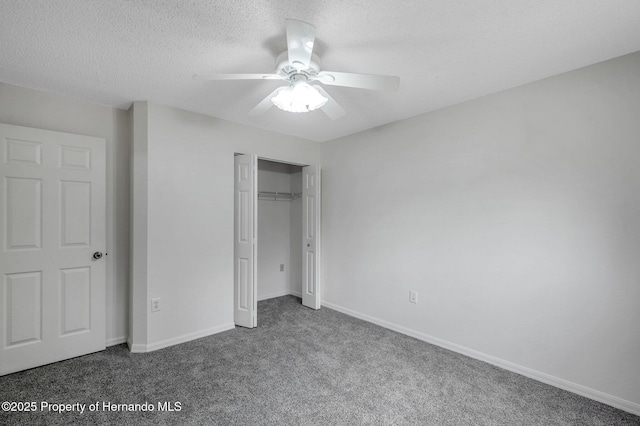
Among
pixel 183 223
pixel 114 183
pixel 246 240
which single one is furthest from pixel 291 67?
pixel 114 183

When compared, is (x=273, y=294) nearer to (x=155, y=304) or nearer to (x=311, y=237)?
(x=311, y=237)

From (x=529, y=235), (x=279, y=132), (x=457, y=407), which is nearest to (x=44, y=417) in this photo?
(x=457, y=407)

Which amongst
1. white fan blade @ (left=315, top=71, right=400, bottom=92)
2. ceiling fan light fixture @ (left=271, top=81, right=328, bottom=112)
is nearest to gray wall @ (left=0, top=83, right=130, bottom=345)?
ceiling fan light fixture @ (left=271, top=81, right=328, bottom=112)

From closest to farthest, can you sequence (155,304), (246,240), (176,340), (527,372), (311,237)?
(527,372) < (155,304) < (176,340) < (246,240) < (311,237)

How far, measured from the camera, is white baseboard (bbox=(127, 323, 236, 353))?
2668 mm

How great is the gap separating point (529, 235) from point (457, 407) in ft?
4.69

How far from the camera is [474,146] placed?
265 centimetres

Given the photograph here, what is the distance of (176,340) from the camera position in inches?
112

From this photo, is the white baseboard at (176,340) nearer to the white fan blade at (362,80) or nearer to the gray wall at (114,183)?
the gray wall at (114,183)

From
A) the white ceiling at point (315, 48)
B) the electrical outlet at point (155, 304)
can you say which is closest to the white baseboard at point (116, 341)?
the electrical outlet at point (155, 304)

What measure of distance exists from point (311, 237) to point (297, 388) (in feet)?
7.07

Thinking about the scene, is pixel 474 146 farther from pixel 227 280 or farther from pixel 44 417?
pixel 44 417

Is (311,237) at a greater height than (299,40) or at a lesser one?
lesser

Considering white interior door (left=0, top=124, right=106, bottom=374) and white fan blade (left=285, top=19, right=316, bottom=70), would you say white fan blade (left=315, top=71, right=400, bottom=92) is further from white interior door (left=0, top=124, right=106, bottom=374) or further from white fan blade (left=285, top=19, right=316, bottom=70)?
white interior door (left=0, top=124, right=106, bottom=374)
